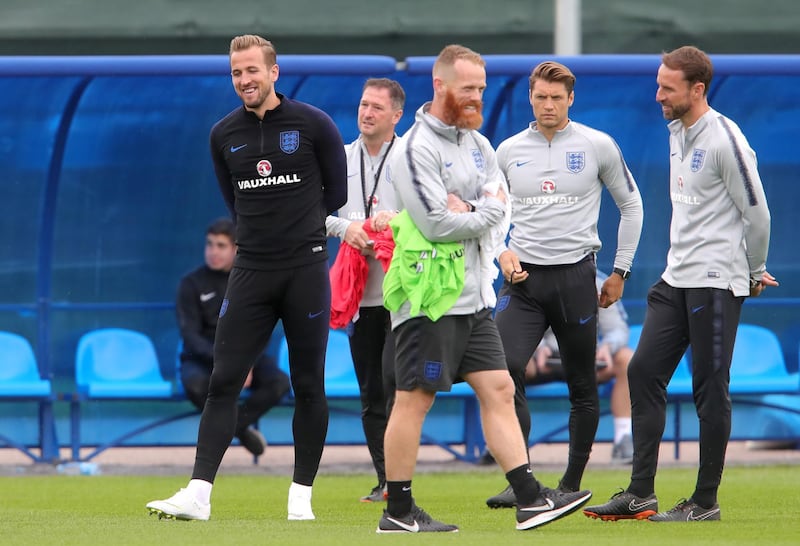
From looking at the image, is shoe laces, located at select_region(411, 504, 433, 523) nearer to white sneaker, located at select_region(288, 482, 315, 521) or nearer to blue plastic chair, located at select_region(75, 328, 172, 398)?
white sneaker, located at select_region(288, 482, 315, 521)

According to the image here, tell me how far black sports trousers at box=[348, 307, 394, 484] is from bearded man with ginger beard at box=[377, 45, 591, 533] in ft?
5.52

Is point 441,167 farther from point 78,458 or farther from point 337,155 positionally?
point 78,458

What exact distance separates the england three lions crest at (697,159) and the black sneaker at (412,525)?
1.88 m

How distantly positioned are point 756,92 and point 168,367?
4.45 m

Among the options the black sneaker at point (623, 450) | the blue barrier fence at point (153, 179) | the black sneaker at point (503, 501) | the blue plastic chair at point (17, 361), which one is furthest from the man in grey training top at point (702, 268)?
the blue plastic chair at point (17, 361)

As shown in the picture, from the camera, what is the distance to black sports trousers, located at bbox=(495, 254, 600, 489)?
739cm

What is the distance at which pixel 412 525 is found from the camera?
20.3 ft

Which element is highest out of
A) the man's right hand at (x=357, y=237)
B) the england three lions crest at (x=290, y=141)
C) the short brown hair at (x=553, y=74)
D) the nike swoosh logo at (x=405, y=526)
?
the short brown hair at (x=553, y=74)

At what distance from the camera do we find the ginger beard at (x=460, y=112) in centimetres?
609

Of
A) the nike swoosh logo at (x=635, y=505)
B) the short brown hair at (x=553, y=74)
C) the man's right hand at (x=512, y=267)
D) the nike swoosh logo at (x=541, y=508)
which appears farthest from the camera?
the short brown hair at (x=553, y=74)

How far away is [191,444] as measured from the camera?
34.8 feet

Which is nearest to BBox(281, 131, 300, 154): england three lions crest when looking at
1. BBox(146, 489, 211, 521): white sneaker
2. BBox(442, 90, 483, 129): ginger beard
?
BBox(442, 90, 483, 129): ginger beard

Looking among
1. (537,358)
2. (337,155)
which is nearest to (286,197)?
(337,155)

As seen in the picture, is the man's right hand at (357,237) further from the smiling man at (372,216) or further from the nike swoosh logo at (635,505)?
the nike swoosh logo at (635,505)
